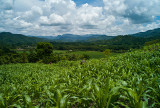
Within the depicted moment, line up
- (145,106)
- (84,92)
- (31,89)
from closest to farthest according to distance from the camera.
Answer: (145,106) → (84,92) → (31,89)

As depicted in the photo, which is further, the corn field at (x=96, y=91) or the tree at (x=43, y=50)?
the tree at (x=43, y=50)

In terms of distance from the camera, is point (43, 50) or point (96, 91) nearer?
point (96, 91)

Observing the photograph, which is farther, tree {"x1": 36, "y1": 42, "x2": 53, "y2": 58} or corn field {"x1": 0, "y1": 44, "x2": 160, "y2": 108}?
tree {"x1": 36, "y1": 42, "x2": 53, "y2": 58}

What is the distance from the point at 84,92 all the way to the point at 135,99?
1088mm

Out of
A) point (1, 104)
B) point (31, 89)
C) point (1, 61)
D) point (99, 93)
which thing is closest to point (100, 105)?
point (99, 93)

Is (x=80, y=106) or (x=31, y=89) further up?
(x=80, y=106)

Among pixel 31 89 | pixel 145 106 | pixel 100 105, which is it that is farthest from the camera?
pixel 31 89

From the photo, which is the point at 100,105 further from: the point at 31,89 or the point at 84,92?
the point at 31,89

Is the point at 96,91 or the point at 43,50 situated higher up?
the point at 96,91

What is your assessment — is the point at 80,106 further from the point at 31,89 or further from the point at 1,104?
the point at 31,89

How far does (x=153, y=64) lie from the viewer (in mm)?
3932

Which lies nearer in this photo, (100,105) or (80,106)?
(100,105)

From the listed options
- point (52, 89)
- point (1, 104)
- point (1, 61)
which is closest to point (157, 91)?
point (52, 89)

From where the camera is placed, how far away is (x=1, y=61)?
27.7 m
